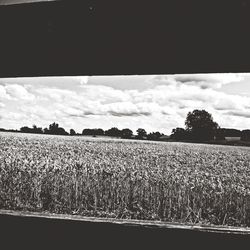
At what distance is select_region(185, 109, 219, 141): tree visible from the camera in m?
3.65

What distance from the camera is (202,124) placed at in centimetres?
366

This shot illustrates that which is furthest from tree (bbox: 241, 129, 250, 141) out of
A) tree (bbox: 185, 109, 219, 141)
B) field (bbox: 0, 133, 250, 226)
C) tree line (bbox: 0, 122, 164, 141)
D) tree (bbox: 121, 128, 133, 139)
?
tree (bbox: 121, 128, 133, 139)

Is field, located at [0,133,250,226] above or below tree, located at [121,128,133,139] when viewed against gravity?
below

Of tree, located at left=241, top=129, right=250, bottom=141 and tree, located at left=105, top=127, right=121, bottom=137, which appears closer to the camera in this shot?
tree, located at left=241, top=129, right=250, bottom=141

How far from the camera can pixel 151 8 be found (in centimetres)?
149

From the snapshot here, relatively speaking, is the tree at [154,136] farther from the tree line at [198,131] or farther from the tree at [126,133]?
the tree at [126,133]

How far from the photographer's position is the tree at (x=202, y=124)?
12.0ft

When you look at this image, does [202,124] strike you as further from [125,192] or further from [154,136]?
[125,192]

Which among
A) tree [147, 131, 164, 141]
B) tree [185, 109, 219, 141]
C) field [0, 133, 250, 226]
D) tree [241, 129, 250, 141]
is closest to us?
tree [241, 129, 250, 141]

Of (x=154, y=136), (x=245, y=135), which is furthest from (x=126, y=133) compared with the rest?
(x=245, y=135)

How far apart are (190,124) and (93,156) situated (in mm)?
3209

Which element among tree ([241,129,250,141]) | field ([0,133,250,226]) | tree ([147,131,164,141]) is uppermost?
tree ([241,129,250,141])

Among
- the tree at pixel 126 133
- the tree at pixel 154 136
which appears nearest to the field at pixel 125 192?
the tree at pixel 126 133

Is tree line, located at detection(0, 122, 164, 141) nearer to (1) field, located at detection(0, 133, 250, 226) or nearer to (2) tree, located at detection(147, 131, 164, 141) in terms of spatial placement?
(2) tree, located at detection(147, 131, 164, 141)
